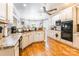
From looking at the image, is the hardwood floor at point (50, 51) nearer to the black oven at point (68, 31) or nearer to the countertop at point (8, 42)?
the black oven at point (68, 31)

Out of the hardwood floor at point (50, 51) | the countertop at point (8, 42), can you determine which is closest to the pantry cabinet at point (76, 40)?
the hardwood floor at point (50, 51)

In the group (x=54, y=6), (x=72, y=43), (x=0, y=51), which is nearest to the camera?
(x=0, y=51)

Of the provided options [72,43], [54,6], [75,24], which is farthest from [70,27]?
[54,6]

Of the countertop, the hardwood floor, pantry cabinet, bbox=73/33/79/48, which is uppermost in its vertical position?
the countertop

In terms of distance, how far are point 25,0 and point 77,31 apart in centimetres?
350

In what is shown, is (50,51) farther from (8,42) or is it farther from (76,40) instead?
(8,42)

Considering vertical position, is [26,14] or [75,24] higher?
[26,14]

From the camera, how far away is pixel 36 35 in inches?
265

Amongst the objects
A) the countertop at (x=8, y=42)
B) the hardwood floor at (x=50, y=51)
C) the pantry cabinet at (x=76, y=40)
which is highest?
the countertop at (x=8, y=42)

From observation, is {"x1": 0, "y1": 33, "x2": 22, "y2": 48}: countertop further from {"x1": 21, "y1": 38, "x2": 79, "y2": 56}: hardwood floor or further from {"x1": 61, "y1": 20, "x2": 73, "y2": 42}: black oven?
{"x1": 61, "y1": 20, "x2": 73, "y2": 42}: black oven

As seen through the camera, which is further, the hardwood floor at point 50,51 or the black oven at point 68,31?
the black oven at point 68,31

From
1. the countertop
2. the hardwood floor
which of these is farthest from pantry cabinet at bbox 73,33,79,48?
the countertop

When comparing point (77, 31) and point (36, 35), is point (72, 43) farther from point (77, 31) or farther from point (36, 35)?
point (36, 35)

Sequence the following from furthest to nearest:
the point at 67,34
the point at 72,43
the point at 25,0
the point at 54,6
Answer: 1. the point at 54,6
2. the point at 67,34
3. the point at 72,43
4. the point at 25,0
